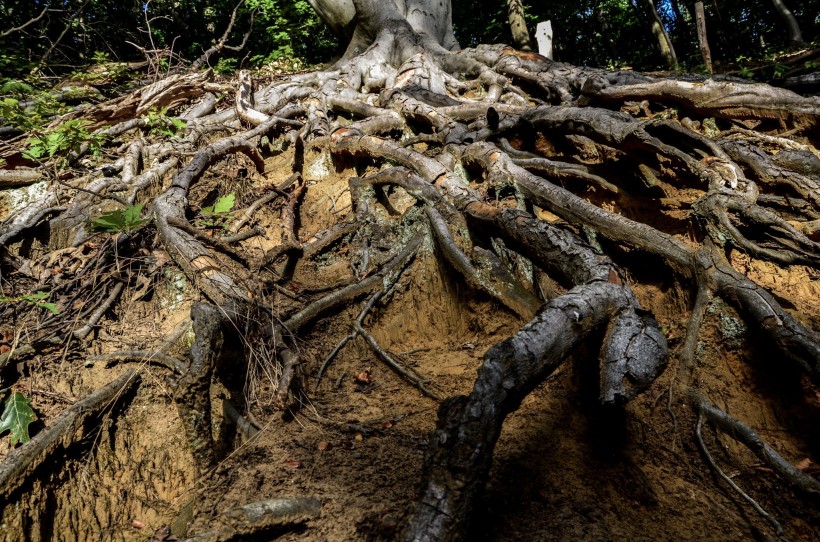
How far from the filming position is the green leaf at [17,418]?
2254 mm

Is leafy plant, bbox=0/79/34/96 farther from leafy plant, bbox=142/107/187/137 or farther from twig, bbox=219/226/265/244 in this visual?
twig, bbox=219/226/265/244

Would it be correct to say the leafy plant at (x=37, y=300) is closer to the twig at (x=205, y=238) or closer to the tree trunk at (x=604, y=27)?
the twig at (x=205, y=238)

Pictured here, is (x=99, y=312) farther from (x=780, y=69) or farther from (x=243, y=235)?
(x=780, y=69)

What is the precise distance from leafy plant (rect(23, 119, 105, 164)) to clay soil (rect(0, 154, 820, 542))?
8.17 ft

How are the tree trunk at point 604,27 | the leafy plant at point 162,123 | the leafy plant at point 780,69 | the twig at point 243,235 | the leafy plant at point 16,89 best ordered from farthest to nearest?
the tree trunk at point 604,27 → the leafy plant at point 16,89 → the leafy plant at point 780,69 → the leafy plant at point 162,123 → the twig at point 243,235

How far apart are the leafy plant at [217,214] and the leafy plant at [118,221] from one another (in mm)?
655

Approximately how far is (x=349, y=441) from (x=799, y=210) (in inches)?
131

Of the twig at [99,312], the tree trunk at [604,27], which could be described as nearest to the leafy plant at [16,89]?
the twig at [99,312]

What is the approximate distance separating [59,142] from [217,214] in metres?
2.00

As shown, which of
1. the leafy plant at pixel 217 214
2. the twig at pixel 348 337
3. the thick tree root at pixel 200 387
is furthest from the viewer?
the leafy plant at pixel 217 214

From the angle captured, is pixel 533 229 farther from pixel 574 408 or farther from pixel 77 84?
pixel 77 84

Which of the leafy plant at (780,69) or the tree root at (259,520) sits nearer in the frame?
the tree root at (259,520)

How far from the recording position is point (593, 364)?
2180 mm

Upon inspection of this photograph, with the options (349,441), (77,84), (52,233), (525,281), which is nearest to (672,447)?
(525,281)
